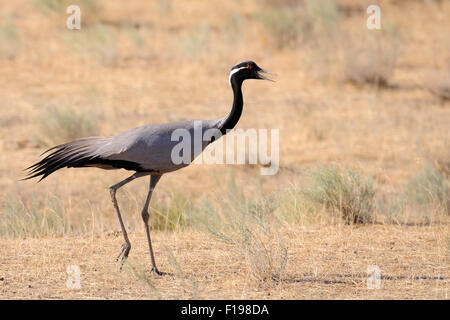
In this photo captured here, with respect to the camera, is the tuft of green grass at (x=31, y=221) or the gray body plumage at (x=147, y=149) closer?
the gray body plumage at (x=147, y=149)

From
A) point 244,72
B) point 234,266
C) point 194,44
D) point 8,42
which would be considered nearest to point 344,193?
point 244,72

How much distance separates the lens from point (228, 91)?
44.5 ft

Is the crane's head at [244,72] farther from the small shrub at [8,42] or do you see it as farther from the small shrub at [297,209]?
the small shrub at [8,42]

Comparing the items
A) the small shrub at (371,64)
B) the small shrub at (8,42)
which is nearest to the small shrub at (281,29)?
the small shrub at (371,64)

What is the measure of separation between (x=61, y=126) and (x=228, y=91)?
3620mm

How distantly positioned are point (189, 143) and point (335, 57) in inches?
348

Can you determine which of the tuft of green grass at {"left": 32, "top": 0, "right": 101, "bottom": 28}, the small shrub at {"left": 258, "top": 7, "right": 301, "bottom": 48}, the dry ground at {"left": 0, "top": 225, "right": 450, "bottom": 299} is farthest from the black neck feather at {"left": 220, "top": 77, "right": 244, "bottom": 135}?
the tuft of green grass at {"left": 32, "top": 0, "right": 101, "bottom": 28}

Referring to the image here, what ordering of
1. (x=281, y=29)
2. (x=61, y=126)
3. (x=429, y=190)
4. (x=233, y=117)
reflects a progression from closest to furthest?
(x=233, y=117), (x=429, y=190), (x=61, y=126), (x=281, y=29)

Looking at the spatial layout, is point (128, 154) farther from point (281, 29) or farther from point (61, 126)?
point (281, 29)

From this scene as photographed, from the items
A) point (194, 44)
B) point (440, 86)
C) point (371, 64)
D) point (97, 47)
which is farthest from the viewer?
point (194, 44)

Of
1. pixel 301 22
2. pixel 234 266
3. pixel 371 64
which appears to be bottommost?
pixel 234 266

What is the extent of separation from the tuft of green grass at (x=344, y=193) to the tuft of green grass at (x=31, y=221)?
2.54m

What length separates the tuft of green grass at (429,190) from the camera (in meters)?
8.31

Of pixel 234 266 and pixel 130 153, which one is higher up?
pixel 130 153
